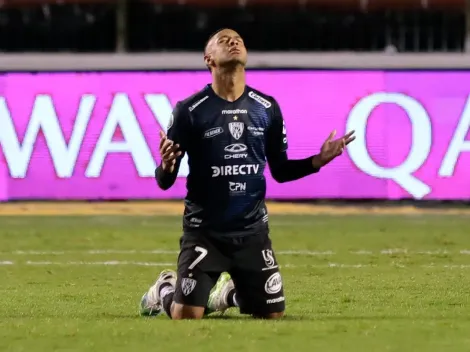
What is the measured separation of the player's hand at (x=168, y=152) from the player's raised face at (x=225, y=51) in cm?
57

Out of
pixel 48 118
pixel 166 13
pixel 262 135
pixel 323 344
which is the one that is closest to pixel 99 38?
pixel 166 13

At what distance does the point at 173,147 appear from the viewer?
7055 mm

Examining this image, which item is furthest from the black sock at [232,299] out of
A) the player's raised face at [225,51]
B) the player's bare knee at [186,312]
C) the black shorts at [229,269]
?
the player's raised face at [225,51]

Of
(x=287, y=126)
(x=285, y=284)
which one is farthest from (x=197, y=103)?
(x=287, y=126)

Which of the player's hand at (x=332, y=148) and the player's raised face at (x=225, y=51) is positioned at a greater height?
the player's raised face at (x=225, y=51)

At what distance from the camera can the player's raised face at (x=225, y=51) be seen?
24.0 ft

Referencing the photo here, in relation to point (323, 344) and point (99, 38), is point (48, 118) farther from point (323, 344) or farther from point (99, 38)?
point (323, 344)

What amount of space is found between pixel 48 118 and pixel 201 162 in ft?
29.5

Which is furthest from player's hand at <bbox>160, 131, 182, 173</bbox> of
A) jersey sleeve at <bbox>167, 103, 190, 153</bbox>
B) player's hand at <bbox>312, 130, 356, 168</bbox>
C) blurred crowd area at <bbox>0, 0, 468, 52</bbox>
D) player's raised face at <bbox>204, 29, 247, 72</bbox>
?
blurred crowd area at <bbox>0, 0, 468, 52</bbox>

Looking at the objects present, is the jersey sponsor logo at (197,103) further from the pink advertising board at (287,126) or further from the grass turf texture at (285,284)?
the pink advertising board at (287,126)

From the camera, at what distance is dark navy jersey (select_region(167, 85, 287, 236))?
293 inches

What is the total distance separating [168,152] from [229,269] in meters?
0.89

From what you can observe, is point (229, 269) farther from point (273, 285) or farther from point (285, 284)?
point (285, 284)

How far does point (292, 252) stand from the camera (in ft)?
39.9
